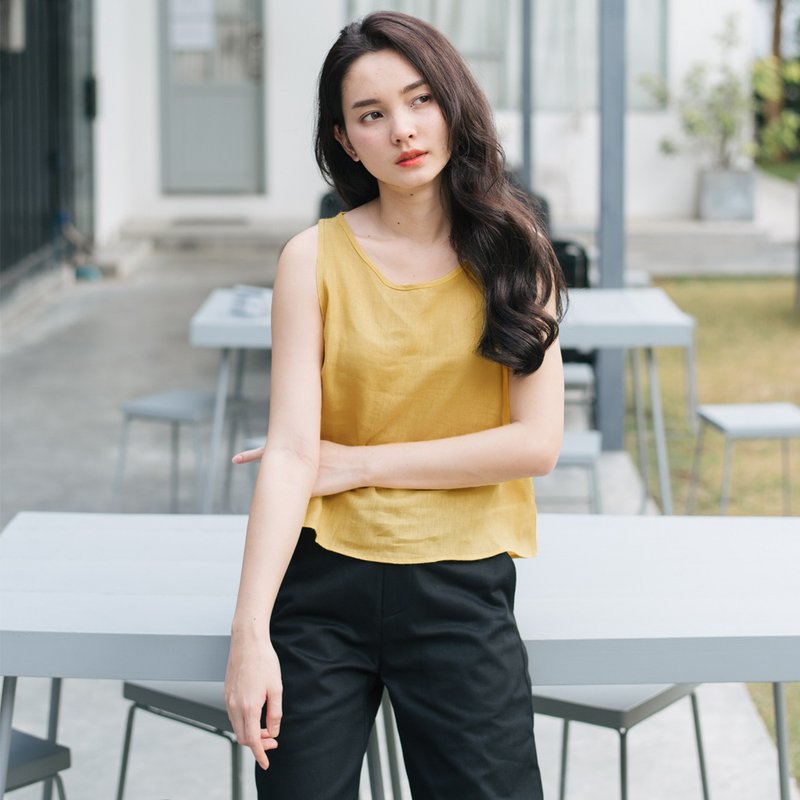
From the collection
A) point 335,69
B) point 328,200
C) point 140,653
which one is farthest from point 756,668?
point 328,200

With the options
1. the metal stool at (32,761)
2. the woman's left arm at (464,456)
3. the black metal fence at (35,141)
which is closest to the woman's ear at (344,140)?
the woman's left arm at (464,456)

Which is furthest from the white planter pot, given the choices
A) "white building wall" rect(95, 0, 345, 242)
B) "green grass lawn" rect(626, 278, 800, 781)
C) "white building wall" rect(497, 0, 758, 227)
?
"white building wall" rect(95, 0, 345, 242)

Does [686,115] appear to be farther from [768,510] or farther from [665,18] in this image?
[768,510]

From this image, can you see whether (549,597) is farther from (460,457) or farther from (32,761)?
(32,761)

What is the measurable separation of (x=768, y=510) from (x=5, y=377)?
150 inches

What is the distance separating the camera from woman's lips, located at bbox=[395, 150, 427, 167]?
167 cm

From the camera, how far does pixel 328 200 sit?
5938mm

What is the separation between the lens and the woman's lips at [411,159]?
1.67 m

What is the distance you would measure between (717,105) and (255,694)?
11556mm

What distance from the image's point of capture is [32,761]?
2043mm

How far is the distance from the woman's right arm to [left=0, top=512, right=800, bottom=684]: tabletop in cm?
15

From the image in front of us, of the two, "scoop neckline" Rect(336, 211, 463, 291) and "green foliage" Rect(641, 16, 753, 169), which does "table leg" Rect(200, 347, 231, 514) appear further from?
"green foliage" Rect(641, 16, 753, 169)

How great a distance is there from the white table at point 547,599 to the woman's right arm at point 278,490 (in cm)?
14

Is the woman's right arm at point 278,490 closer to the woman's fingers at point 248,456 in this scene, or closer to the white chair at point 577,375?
the woman's fingers at point 248,456
